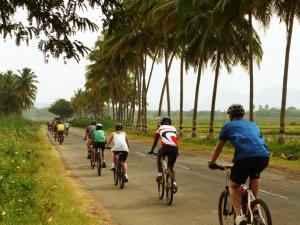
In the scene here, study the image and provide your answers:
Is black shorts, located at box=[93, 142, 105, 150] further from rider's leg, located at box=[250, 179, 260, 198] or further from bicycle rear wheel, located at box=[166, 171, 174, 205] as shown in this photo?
rider's leg, located at box=[250, 179, 260, 198]

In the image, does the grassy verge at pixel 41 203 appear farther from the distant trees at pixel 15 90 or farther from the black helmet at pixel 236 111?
the distant trees at pixel 15 90

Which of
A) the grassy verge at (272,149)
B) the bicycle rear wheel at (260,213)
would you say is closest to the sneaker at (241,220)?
the bicycle rear wheel at (260,213)

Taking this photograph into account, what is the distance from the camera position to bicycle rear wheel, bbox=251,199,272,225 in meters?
6.57

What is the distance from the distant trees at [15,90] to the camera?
11299 centimetres

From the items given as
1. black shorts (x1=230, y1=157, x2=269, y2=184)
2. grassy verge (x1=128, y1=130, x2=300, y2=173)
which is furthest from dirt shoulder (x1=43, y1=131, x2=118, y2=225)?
grassy verge (x1=128, y1=130, x2=300, y2=173)

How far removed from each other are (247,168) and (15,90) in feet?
367

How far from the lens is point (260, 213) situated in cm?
673

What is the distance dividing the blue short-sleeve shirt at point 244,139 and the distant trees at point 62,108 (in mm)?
154363

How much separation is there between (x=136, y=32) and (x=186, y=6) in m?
16.9

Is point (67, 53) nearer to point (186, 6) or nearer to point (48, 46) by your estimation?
point (48, 46)

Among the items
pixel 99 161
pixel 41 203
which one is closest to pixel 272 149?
pixel 99 161

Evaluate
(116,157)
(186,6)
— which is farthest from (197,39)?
(116,157)

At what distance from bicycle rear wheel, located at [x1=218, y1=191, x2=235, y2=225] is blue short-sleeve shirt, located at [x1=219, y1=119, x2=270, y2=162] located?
3.57 ft

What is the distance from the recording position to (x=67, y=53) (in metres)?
6.06
